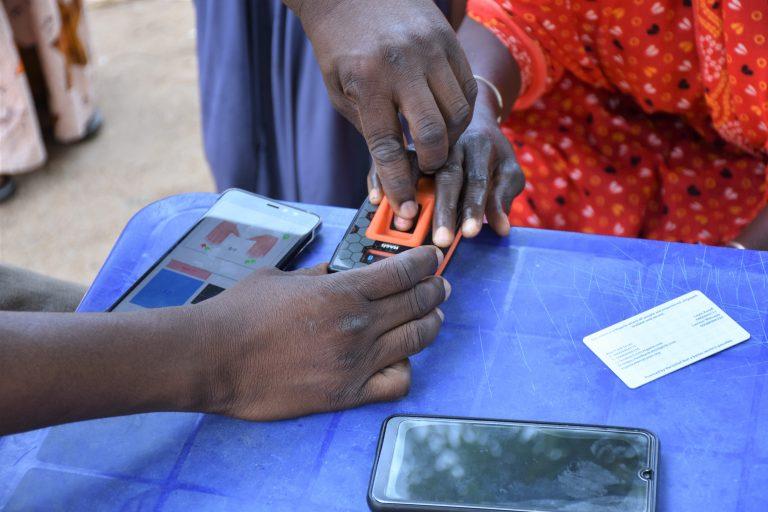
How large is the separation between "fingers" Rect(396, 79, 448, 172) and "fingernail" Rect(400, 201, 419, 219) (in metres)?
0.05

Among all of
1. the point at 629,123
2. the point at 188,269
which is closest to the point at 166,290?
the point at 188,269

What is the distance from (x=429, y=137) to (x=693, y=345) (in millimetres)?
298

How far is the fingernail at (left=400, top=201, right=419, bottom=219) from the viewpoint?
0.79 m

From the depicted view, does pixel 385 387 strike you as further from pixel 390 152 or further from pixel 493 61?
pixel 493 61

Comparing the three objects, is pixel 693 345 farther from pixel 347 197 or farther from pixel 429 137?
pixel 347 197

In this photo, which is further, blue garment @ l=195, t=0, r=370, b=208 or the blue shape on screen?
blue garment @ l=195, t=0, r=370, b=208

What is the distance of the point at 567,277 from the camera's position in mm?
779

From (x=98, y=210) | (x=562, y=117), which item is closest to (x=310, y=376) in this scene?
(x=562, y=117)

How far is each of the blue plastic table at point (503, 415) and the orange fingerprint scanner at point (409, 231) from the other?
0.06m

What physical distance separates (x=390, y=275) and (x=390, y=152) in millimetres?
138

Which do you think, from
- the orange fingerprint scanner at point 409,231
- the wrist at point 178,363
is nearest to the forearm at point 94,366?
the wrist at point 178,363

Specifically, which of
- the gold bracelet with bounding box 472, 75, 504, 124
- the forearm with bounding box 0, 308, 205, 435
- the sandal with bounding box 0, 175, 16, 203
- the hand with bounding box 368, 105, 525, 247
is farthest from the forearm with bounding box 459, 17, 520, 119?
the sandal with bounding box 0, 175, 16, 203

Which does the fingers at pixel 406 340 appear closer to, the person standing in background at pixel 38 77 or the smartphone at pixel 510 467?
the smartphone at pixel 510 467

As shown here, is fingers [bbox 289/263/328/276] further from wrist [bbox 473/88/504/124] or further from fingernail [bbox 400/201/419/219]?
wrist [bbox 473/88/504/124]
